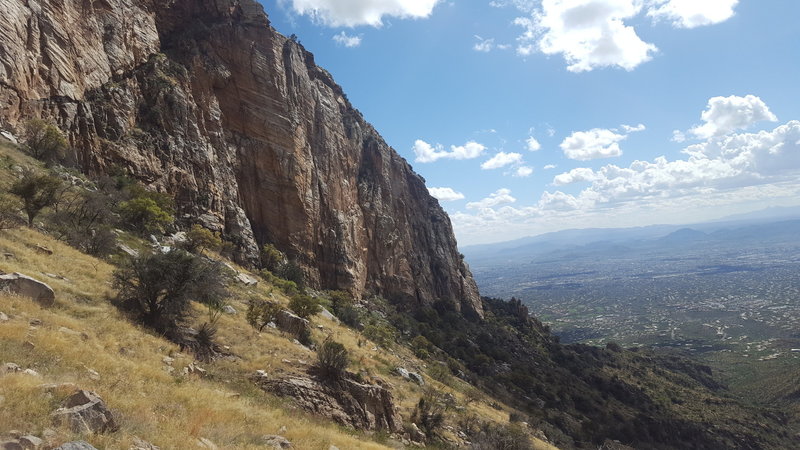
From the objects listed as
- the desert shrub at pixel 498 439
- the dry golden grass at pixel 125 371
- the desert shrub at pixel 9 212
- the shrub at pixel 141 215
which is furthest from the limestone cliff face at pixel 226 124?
the desert shrub at pixel 498 439

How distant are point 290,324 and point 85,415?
17.6 m

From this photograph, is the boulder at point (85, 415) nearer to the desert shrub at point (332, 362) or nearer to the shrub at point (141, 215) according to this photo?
the desert shrub at point (332, 362)

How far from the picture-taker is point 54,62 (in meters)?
35.2

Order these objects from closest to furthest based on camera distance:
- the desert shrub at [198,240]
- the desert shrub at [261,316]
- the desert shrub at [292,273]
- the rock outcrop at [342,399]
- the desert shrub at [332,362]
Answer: the rock outcrop at [342,399]
the desert shrub at [332,362]
the desert shrub at [261,316]
the desert shrub at [198,240]
the desert shrub at [292,273]

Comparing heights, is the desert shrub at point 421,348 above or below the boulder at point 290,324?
below

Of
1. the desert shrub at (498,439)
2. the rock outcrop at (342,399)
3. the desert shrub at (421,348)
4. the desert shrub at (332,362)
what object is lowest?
the desert shrub at (421,348)

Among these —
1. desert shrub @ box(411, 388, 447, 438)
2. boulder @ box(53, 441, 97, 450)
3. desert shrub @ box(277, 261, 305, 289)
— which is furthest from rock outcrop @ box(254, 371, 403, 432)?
desert shrub @ box(277, 261, 305, 289)

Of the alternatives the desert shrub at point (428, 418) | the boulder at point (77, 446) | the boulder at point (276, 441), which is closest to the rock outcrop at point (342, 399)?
the desert shrub at point (428, 418)

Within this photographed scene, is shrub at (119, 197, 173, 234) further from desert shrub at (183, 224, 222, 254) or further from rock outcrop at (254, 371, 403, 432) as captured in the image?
rock outcrop at (254, 371, 403, 432)

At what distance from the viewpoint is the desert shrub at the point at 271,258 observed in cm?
4881

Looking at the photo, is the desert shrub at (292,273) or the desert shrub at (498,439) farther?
the desert shrub at (292,273)

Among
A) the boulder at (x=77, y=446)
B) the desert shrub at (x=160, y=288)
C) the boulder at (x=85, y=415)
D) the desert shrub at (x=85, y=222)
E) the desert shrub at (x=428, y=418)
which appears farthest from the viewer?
the desert shrub at (x=85, y=222)

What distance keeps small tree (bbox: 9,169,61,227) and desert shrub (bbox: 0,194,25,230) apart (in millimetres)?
325

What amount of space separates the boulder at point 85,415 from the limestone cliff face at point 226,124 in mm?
34681
